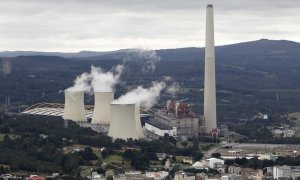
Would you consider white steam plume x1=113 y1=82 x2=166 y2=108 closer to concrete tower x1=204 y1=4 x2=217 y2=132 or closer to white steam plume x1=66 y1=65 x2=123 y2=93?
white steam plume x1=66 y1=65 x2=123 y2=93

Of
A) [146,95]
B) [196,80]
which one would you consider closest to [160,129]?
[146,95]

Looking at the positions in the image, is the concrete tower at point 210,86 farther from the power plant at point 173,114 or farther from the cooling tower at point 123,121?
the cooling tower at point 123,121

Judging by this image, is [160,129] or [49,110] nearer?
[160,129]

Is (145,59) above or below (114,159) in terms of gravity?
above

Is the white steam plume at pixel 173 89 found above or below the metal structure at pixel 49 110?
above

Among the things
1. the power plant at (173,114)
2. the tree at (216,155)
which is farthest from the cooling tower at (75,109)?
the tree at (216,155)

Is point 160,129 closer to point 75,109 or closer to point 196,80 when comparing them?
point 75,109

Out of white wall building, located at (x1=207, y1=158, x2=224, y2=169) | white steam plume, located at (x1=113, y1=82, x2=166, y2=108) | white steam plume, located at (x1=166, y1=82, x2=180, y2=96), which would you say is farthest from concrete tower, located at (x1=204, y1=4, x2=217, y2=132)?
white steam plume, located at (x1=166, y1=82, x2=180, y2=96)
